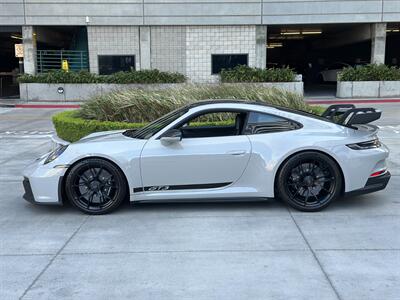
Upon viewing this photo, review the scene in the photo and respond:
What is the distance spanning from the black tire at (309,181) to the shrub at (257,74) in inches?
670

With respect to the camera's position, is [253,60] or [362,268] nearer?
[362,268]

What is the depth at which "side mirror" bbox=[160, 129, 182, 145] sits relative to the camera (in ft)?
18.4

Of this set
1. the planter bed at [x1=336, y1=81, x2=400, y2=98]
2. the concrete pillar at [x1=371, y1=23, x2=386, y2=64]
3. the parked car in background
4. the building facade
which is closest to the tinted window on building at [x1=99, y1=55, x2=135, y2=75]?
the building facade

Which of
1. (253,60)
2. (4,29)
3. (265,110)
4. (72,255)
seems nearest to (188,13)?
(253,60)

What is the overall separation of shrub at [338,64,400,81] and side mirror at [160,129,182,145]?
62.6ft

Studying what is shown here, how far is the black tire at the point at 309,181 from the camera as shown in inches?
222

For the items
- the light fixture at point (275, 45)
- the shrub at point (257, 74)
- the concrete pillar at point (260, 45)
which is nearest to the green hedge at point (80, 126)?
the shrub at point (257, 74)

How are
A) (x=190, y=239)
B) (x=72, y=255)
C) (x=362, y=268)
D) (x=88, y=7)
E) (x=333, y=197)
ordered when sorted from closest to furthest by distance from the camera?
(x=362, y=268)
(x=72, y=255)
(x=190, y=239)
(x=333, y=197)
(x=88, y=7)

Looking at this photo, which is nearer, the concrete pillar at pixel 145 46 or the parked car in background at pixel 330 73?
the concrete pillar at pixel 145 46

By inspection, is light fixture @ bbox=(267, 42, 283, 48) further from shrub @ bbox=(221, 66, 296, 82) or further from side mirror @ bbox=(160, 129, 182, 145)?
side mirror @ bbox=(160, 129, 182, 145)

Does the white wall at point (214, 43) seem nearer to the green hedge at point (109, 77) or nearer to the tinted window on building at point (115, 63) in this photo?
the green hedge at point (109, 77)

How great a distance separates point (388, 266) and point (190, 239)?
Answer: 1867 millimetres

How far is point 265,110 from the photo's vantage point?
19.3ft

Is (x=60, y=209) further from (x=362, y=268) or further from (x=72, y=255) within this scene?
(x=362, y=268)
